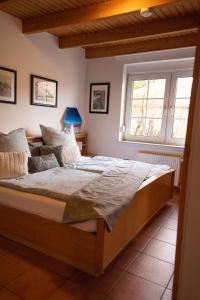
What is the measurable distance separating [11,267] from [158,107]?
10.7ft

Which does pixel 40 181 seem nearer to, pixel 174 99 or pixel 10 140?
pixel 10 140

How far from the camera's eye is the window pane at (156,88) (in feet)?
12.8

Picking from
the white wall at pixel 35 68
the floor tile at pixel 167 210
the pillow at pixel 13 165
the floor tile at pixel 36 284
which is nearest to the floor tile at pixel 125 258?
the floor tile at pixel 36 284

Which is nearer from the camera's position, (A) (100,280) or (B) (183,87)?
(A) (100,280)

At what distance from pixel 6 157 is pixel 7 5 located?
1814mm

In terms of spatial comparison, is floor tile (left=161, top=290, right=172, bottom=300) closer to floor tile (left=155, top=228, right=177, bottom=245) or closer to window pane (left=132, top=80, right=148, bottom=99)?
floor tile (left=155, top=228, right=177, bottom=245)

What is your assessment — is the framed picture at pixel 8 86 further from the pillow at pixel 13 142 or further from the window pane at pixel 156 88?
the window pane at pixel 156 88

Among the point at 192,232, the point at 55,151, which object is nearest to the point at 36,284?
the point at 192,232

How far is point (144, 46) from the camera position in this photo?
11.9 ft

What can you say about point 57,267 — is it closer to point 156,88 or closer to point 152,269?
point 152,269

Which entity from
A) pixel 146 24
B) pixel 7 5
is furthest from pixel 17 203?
pixel 146 24

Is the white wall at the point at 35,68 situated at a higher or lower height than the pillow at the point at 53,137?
higher

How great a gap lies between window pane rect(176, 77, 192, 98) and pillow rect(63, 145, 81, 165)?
6.55 feet

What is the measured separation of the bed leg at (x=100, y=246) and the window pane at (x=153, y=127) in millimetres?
2805
